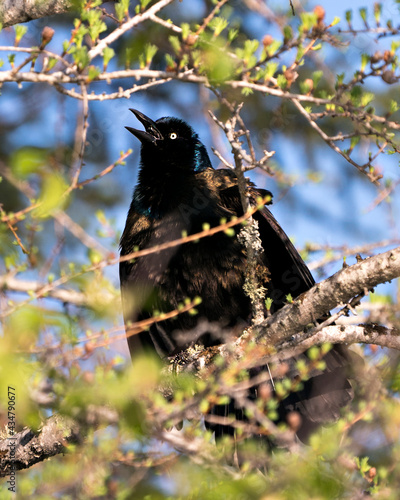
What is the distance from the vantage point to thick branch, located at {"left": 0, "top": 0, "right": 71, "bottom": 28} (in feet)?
10.5

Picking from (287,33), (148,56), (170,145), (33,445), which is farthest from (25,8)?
(33,445)

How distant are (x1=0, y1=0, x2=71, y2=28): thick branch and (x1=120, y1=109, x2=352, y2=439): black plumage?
1.53m

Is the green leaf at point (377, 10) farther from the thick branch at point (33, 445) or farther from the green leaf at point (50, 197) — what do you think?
the thick branch at point (33, 445)

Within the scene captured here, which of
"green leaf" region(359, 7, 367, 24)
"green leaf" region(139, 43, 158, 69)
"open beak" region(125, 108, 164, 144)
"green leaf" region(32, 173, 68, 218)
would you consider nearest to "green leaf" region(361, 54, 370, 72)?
"green leaf" region(359, 7, 367, 24)

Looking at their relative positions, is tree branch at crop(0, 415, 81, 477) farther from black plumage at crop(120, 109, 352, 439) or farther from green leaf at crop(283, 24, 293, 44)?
green leaf at crop(283, 24, 293, 44)

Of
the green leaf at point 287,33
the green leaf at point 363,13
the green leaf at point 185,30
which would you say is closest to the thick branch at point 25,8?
the green leaf at point 185,30

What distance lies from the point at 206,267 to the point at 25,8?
1.91 metres

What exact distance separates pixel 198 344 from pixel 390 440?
1.80 m

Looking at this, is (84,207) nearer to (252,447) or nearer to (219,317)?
(219,317)

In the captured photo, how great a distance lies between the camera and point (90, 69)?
6.67ft

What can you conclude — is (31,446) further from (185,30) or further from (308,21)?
(308,21)

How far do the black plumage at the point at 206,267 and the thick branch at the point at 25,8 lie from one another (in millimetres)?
1534

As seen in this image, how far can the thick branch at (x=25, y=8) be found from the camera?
3195 mm

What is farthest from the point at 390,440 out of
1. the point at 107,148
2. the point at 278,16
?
the point at 107,148
